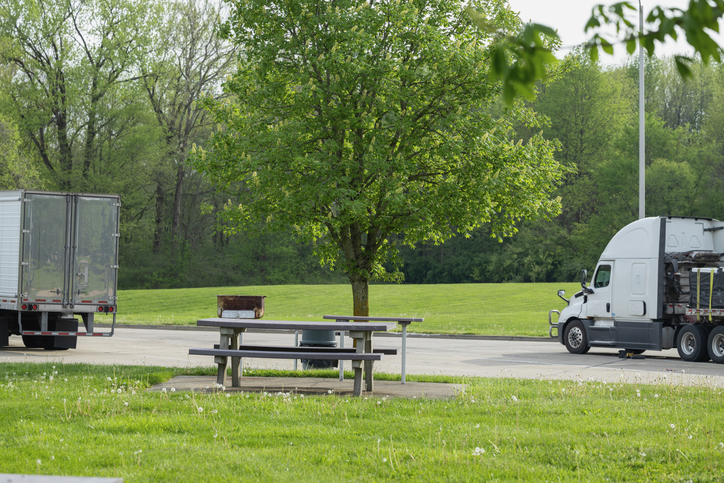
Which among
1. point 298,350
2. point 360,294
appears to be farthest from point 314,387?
point 360,294

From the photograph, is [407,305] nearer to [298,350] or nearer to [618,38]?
[298,350]

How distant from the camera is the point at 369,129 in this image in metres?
16.0

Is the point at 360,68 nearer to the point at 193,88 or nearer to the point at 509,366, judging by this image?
the point at 509,366

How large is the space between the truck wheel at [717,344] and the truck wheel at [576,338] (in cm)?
330

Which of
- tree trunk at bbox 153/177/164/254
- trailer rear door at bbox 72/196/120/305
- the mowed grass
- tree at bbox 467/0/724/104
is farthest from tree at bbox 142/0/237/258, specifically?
tree at bbox 467/0/724/104

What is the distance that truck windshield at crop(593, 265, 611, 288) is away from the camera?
18.8 metres

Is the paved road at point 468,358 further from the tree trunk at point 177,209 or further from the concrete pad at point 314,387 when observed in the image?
the tree trunk at point 177,209

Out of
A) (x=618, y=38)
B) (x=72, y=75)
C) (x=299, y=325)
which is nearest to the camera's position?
(x=618, y=38)

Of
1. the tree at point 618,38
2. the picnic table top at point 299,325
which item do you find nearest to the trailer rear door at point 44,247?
the picnic table top at point 299,325

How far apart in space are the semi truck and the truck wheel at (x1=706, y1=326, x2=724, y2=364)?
41.7 feet

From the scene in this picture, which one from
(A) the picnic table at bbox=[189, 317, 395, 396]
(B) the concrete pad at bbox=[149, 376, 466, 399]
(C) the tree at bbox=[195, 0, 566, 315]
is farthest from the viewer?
(C) the tree at bbox=[195, 0, 566, 315]

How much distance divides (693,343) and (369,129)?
854 centimetres

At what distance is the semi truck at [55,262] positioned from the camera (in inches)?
635

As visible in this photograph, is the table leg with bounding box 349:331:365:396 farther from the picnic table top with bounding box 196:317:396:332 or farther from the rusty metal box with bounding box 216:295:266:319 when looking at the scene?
the rusty metal box with bounding box 216:295:266:319
